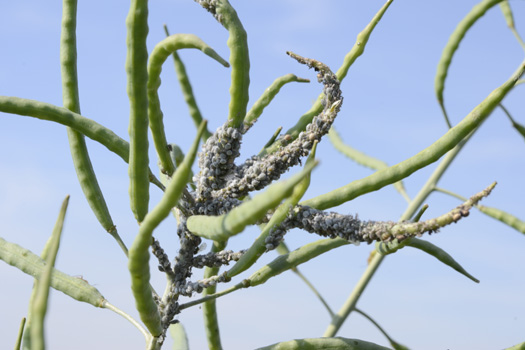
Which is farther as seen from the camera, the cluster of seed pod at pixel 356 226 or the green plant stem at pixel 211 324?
the green plant stem at pixel 211 324

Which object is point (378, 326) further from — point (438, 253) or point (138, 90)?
point (138, 90)

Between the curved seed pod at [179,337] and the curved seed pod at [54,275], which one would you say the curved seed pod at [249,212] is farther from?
the curved seed pod at [179,337]

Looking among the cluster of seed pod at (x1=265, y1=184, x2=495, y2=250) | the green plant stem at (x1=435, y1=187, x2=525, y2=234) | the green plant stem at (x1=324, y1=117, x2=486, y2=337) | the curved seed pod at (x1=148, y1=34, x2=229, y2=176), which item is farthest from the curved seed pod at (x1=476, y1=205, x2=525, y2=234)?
the curved seed pod at (x1=148, y1=34, x2=229, y2=176)

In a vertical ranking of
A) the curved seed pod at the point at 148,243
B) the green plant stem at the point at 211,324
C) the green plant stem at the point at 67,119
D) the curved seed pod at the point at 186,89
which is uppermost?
the curved seed pod at the point at 186,89

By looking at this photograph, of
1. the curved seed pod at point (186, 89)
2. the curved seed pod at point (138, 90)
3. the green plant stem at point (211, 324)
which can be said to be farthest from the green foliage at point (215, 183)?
the curved seed pod at point (186, 89)

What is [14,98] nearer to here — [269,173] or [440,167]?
[269,173]

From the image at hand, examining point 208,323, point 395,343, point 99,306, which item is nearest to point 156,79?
point 99,306
